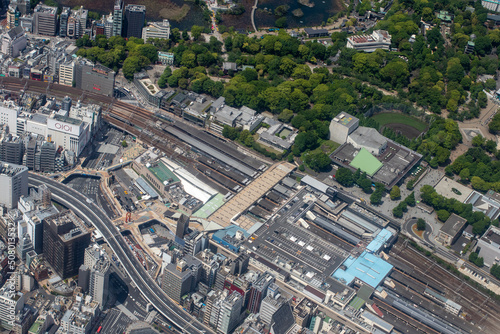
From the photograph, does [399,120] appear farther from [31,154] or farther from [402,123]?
[31,154]

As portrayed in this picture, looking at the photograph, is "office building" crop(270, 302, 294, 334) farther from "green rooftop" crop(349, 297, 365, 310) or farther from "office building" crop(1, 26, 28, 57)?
"office building" crop(1, 26, 28, 57)

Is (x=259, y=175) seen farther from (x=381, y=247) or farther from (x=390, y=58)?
(x=390, y=58)

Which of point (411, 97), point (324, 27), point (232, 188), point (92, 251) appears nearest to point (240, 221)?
point (232, 188)

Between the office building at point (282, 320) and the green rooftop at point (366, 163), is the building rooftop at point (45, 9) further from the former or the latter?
the office building at point (282, 320)

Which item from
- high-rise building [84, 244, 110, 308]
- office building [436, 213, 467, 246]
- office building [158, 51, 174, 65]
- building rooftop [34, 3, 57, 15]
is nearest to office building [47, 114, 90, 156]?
high-rise building [84, 244, 110, 308]

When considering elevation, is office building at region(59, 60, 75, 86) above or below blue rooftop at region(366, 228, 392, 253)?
above

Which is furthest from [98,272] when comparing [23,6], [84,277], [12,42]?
[23,6]

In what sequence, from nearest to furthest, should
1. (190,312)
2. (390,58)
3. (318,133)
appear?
(190,312) < (318,133) < (390,58)
